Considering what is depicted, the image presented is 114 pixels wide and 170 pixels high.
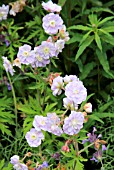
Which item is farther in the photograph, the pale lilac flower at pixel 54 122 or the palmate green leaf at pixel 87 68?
the palmate green leaf at pixel 87 68

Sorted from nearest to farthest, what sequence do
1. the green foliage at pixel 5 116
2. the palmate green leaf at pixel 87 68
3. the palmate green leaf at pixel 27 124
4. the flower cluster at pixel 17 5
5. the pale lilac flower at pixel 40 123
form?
the pale lilac flower at pixel 40 123 → the palmate green leaf at pixel 27 124 → the green foliage at pixel 5 116 → the palmate green leaf at pixel 87 68 → the flower cluster at pixel 17 5

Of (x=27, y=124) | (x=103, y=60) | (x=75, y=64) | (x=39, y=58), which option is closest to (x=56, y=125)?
(x=39, y=58)

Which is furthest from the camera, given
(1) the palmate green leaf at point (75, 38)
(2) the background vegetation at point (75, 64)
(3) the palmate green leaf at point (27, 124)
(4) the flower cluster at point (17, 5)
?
(4) the flower cluster at point (17, 5)

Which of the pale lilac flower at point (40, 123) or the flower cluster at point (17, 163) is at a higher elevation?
the pale lilac flower at point (40, 123)

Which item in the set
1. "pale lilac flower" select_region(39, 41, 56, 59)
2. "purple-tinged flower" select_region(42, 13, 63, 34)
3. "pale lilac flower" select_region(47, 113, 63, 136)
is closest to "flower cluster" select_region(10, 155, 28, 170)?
"pale lilac flower" select_region(47, 113, 63, 136)

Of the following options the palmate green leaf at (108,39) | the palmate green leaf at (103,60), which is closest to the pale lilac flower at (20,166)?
the palmate green leaf at (103,60)

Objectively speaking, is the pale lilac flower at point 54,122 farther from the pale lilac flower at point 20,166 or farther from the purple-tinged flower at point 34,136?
the pale lilac flower at point 20,166

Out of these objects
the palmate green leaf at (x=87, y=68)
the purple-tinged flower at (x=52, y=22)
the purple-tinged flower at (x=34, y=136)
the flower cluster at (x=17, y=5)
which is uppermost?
the flower cluster at (x=17, y=5)
